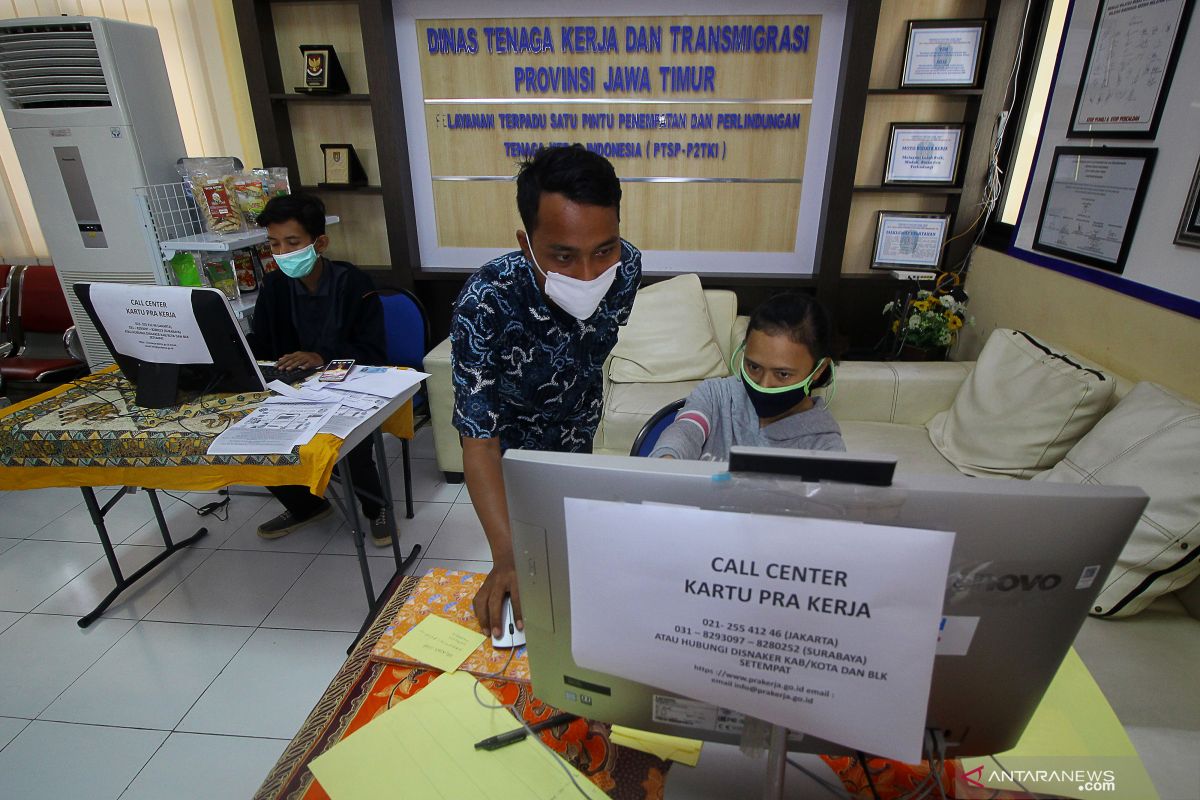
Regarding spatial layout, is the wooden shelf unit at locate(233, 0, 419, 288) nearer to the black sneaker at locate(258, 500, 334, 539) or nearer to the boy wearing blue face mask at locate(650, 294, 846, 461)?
the black sneaker at locate(258, 500, 334, 539)

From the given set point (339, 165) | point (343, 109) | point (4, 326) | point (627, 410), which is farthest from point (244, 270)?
point (627, 410)

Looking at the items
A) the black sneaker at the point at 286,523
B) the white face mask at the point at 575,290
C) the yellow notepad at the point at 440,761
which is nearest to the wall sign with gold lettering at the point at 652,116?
the black sneaker at the point at 286,523

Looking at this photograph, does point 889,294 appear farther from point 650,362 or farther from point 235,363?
point 235,363

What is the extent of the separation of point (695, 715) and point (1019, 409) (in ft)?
6.55

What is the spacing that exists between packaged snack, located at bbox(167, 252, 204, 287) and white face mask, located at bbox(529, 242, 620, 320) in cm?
211

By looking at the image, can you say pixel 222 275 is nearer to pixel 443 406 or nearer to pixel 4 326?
pixel 443 406

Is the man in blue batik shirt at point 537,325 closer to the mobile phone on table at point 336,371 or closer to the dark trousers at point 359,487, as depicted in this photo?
the mobile phone on table at point 336,371

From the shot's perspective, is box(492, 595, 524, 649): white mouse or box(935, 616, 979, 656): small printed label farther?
box(492, 595, 524, 649): white mouse

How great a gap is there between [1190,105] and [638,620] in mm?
2433

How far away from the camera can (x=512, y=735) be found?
77 cm

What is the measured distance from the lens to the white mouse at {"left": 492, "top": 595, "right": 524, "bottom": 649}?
0.92 meters

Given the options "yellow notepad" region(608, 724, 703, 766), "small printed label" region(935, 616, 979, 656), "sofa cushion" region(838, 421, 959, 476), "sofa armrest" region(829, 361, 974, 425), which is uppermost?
"small printed label" region(935, 616, 979, 656)

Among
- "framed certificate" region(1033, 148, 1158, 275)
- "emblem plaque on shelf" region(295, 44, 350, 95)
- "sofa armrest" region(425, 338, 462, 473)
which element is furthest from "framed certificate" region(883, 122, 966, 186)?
"emblem plaque on shelf" region(295, 44, 350, 95)

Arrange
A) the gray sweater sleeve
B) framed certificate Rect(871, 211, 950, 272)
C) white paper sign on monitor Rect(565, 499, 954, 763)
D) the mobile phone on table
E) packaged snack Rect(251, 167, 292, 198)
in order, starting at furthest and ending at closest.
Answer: framed certificate Rect(871, 211, 950, 272) → packaged snack Rect(251, 167, 292, 198) → the mobile phone on table → the gray sweater sleeve → white paper sign on monitor Rect(565, 499, 954, 763)
